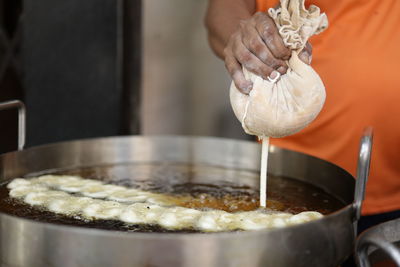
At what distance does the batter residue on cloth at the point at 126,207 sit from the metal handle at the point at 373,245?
29 centimetres

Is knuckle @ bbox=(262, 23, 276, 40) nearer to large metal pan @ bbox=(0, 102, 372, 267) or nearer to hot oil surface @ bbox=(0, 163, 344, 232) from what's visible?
large metal pan @ bbox=(0, 102, 372, 267)

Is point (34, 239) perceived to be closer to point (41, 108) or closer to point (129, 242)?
point (129, 242)

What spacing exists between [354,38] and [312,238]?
1.04 metres

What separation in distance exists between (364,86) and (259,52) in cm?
67

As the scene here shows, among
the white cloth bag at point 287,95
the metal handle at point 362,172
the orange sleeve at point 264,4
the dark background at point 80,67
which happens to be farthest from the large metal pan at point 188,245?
the dark background at point 80,67

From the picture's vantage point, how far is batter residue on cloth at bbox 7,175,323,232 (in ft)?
5.56

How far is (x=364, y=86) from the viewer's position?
2.18 m

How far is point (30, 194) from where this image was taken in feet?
6.20

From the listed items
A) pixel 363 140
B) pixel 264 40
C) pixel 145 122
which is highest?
pixel 264 40

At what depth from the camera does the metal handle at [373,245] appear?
50.4 inches

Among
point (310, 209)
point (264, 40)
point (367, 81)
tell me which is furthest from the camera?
point (367, 81)

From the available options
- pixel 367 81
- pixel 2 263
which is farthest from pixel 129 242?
pixel 367 81

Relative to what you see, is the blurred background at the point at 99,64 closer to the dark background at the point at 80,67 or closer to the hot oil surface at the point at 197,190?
the dark background at the point at 80,67

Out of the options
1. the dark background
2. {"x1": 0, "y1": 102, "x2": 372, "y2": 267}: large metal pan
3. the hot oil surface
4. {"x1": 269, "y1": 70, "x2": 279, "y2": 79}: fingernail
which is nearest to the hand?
{"x1": 269, "y1": 70, "x2": 279, "y2": 79}: fingernail
